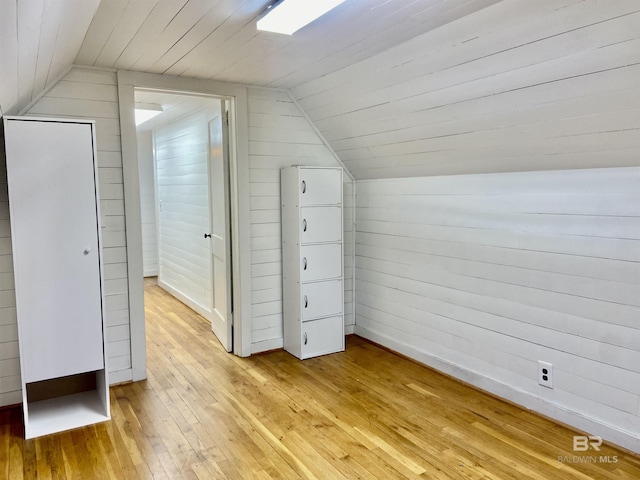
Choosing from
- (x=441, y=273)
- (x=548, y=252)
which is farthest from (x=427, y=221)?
(x=548, y=252)

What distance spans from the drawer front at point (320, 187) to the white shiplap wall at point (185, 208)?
982 mm

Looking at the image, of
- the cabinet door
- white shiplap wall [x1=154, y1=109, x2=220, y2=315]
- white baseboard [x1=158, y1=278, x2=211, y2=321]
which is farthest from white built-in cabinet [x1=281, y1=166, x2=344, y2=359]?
the cabinet door

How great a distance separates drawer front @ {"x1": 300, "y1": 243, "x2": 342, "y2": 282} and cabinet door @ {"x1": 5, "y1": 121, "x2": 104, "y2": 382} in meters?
1.49

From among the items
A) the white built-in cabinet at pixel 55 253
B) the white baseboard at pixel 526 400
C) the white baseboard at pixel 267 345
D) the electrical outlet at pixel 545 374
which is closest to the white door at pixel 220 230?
the white baseboard at pixel 267 345

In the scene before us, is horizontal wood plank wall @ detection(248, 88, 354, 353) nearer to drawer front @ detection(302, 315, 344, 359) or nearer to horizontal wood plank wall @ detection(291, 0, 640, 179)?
drawer front @ detection(302, 315, 344, 359)

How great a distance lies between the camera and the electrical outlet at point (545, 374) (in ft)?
8.58

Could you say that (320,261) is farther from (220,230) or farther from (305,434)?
(305,434)

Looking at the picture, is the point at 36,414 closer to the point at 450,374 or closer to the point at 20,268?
the point at 20,268

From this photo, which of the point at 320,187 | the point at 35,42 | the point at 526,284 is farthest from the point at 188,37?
the point at 526,284

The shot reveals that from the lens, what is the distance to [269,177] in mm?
3709

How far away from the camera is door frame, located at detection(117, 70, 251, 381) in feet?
10.1

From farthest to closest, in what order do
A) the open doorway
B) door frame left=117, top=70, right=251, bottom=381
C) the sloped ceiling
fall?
the open doorway < door frame left=117, top=70, right=251, bottom=381 < the sloped ceiling

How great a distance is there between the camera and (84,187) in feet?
8.45

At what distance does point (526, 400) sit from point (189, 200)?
3.99 metres
